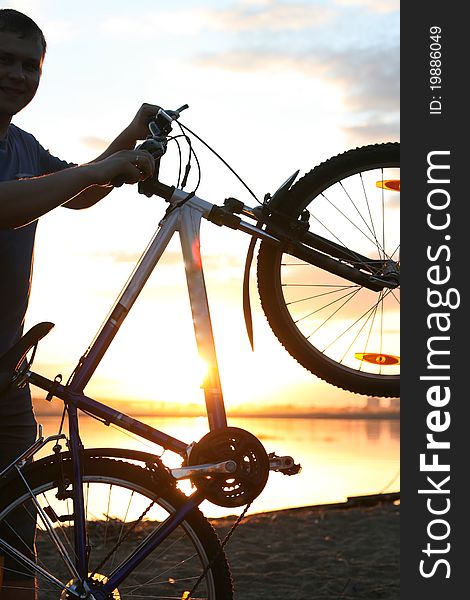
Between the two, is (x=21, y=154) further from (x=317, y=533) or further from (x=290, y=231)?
(x=317, y=533)

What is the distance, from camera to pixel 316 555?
653 cm

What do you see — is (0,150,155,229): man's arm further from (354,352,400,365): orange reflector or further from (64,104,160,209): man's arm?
(354,352,400,365): orange reflector

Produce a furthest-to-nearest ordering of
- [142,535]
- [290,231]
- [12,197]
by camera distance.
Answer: [142,535] < [290,231] < [12,197]

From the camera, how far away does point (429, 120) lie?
12.1 ft

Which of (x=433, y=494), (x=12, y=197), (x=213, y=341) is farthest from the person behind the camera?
(x=433, y=494)

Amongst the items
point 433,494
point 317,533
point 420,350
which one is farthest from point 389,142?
point 317,533

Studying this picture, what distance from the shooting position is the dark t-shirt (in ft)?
10.7

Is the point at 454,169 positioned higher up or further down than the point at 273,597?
higher up

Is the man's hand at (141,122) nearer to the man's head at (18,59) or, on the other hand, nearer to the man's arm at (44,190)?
the man's head at (18,59)

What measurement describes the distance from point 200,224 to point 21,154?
32.7 inches

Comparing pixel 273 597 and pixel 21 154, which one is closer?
pixel 21 154

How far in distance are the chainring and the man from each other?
81cm

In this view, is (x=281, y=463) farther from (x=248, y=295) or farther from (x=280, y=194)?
(x=280, y=194)

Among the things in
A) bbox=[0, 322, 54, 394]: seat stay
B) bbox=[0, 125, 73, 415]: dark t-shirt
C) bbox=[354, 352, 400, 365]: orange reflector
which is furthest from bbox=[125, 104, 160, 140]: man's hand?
bbox=[354, 352, 400, 365]: orange reflector
